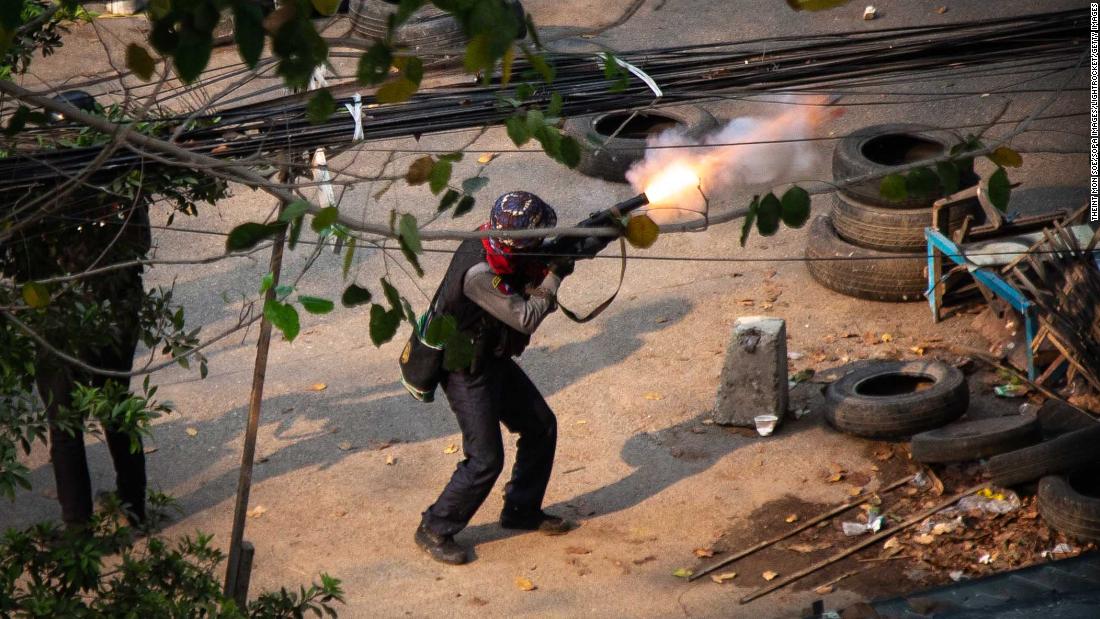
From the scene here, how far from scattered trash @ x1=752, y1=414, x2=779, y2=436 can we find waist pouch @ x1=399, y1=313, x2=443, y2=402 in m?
2.40

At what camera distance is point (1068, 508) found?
6629 mm

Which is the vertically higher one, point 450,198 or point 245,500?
point 450,198

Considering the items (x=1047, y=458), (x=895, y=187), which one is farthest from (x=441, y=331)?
(x=1047, y=458)

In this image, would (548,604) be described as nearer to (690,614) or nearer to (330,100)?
(690,614)

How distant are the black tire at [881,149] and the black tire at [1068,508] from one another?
3248 mm

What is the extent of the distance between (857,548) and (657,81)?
113 inches

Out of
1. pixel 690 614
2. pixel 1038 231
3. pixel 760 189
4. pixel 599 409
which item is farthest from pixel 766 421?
pixel 760 189

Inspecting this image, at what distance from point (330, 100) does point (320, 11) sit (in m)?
0.20

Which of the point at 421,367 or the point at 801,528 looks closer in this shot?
the point at 421,367

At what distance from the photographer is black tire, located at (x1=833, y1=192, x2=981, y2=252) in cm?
938

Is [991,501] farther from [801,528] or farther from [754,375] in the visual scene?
[754,375]

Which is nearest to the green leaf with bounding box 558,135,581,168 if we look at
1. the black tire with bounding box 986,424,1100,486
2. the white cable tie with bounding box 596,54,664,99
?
the white cable tie with bounding box 596,54,664,99

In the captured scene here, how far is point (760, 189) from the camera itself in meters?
11.4

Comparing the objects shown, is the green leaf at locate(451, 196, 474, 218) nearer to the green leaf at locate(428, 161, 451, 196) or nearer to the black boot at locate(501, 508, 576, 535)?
the green leaf at locate(428, 161, 451, 196)
